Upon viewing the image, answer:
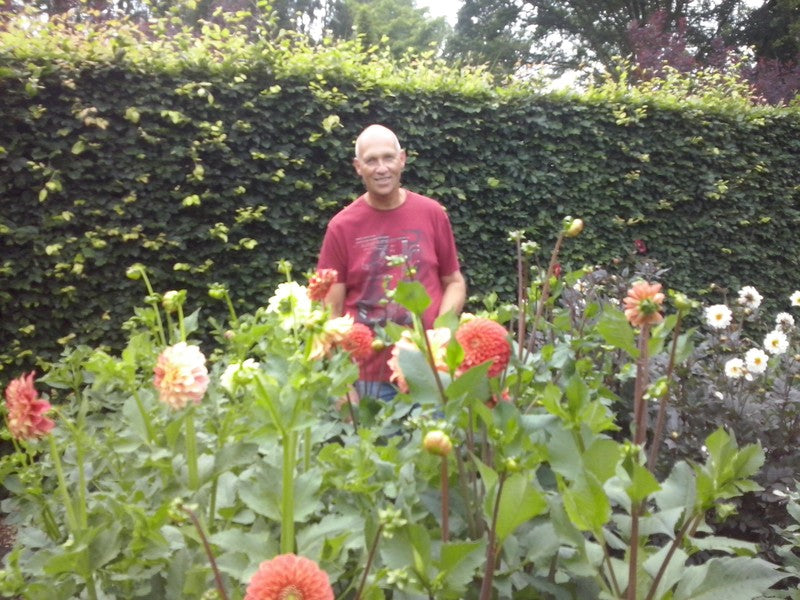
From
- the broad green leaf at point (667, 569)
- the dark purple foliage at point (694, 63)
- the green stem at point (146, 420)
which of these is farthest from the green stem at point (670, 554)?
the dark purple foliage at point (694, 63)

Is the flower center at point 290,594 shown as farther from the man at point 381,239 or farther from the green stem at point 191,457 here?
the man at point 381,239

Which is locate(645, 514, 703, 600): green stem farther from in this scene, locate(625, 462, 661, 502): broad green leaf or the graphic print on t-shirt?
the graphic print on t-shirt

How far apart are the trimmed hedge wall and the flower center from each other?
3.12 metres

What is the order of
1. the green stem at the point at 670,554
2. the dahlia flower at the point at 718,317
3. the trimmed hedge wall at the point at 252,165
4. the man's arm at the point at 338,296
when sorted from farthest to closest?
the trimmed hedge wall at the point at 252,165
the dahlia flower at the point at 718,317
the man's arm at the point at 338,296
the green stem at the point at 670,554

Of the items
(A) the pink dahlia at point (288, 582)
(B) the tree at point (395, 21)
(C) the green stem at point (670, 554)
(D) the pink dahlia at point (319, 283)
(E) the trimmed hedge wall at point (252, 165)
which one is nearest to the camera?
(A) the pink dahlia at point (288, 582)

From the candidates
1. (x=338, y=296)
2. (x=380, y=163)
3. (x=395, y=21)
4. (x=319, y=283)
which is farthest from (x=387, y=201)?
(x=395, y=21)

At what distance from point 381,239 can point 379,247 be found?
0.10ft

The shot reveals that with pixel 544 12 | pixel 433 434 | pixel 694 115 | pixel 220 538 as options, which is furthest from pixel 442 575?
pixel 544 12

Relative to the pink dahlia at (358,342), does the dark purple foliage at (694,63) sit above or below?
above

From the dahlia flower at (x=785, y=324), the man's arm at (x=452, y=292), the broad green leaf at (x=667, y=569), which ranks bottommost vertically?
the dahlia flower at (x=785, y=324)

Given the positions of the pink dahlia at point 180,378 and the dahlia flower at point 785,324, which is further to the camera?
the dahlia flower at point 785,324

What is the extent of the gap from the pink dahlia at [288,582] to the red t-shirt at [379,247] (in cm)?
155

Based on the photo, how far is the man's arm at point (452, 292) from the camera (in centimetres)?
214

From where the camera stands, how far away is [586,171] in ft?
16.4
